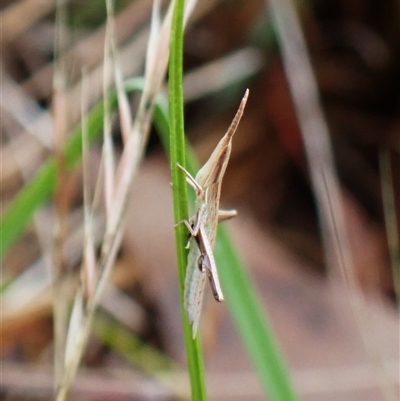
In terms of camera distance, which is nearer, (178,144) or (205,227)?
(178,144)

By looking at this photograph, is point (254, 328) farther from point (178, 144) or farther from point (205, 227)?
point (178, 144)

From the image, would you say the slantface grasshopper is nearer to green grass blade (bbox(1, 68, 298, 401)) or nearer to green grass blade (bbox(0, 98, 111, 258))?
green grass blade (bbox(1, 68, 298, 401))

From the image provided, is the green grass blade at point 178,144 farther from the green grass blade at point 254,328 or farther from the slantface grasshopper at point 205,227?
the green grass blade at point 254,328

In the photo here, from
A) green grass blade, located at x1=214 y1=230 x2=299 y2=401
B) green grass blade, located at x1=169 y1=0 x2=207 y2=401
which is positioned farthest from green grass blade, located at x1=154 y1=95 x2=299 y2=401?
green grass blade, located at x1=169 y1=0 x2=207 y2=401

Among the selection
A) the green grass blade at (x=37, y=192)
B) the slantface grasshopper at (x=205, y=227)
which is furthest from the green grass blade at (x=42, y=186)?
the slantface grasshopper at (x=205, y=227)

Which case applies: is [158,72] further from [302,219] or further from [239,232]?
[302,219]

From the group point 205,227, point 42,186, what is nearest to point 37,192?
point 42,186

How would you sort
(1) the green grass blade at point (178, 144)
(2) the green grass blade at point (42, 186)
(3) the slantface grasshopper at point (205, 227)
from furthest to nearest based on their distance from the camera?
(2) the green grass blade at point (42, 186) → (3) the slantface grasshopper at point (205, 227) → (1) the green grass blade at point (178, 144)

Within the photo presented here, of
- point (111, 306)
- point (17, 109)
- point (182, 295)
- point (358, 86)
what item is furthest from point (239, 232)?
point (182, 295)
